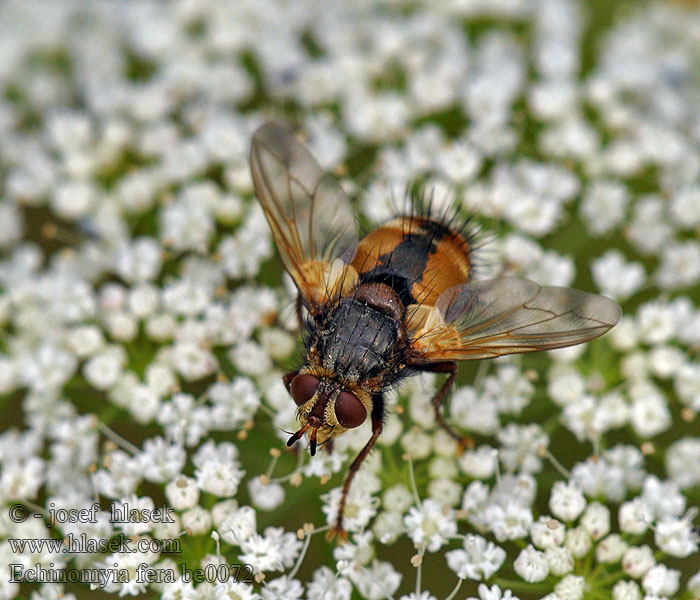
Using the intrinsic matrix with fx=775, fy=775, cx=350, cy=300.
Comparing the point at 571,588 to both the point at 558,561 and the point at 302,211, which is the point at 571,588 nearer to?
the point at 558,561

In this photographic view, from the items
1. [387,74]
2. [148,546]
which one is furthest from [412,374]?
[387,74]

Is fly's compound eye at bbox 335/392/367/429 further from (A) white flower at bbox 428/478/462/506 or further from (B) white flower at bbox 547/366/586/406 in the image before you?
(B) white flower at bbox 547/366/586/406

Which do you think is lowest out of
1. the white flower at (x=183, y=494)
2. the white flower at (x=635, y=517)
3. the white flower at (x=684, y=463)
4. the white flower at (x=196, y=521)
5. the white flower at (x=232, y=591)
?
the white flower at (x=232, y=591)

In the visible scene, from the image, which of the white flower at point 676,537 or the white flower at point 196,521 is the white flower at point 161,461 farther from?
the white flower at point 676,537

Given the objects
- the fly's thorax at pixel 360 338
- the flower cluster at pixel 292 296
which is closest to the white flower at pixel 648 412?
the flower cluster at pixel 292 296

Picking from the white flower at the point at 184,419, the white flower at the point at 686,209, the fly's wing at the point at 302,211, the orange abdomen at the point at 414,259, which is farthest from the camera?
the white flower at the point at 686,209

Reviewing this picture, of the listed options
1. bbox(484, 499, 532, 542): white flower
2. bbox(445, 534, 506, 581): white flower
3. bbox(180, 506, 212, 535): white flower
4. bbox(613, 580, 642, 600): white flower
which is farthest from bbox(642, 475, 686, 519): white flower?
bbox(180, 506, 212, 535): white flower

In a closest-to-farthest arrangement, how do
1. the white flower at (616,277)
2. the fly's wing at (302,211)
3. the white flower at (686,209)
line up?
1. the fly's wing at (302,211)
2. the white flower at (616,277)
3. the white flower at (686,209)
